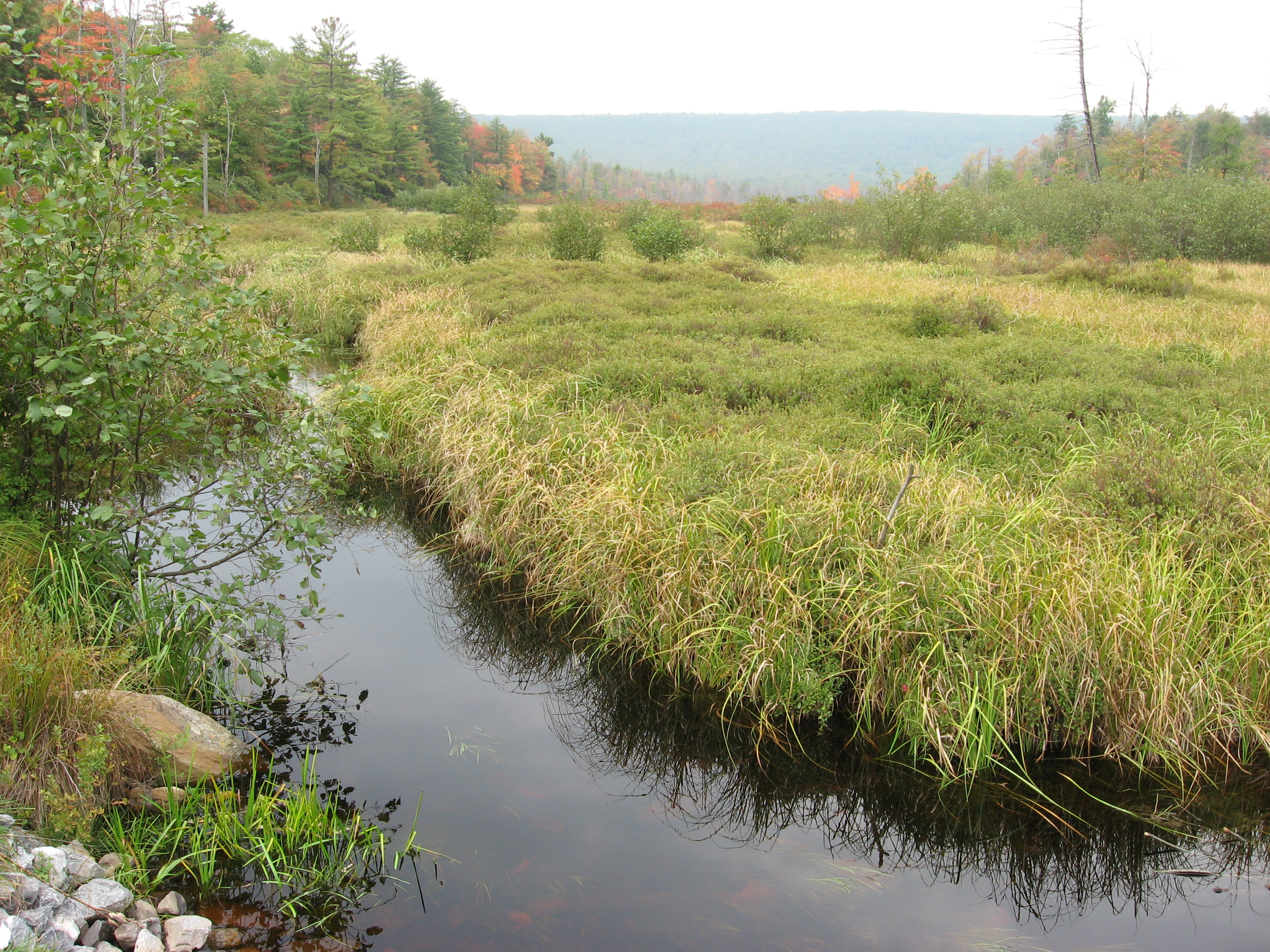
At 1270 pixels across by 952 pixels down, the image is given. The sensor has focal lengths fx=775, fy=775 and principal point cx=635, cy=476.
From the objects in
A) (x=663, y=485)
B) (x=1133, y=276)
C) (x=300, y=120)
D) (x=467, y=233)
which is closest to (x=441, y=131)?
(x=300, y=120)

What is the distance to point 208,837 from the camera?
129 inches

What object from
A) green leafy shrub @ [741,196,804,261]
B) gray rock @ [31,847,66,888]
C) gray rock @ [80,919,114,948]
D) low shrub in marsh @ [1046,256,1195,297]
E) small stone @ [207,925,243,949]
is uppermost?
green leafy shrub @ [741,196,804,261]

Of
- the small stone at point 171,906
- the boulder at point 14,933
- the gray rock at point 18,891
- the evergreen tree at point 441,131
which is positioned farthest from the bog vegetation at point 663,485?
the evergreen tree at point 441,131

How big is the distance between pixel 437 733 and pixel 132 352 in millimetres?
2629

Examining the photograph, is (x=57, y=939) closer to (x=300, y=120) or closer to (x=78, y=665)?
(x=78, y=665)

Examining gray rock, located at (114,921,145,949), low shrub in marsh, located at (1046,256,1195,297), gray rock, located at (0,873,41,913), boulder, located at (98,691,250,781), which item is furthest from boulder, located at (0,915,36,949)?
low shrub in marsh, located at (1046,256,1195,297)

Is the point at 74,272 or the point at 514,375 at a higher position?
the point at 74,272

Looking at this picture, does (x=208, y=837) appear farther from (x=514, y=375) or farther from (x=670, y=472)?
(x=514, y=375)

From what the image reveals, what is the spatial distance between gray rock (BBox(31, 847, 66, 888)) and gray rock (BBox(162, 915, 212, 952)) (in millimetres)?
389

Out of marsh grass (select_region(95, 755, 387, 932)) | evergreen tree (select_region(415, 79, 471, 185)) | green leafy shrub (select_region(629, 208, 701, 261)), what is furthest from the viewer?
evergreen tree (select_region(415, 79, 471, 185))

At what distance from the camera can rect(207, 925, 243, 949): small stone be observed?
2.86 m

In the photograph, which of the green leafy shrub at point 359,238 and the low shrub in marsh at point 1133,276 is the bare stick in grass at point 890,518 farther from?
the green leafy shrub at point 359,238

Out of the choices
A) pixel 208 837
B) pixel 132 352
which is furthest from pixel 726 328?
pixel 208 837

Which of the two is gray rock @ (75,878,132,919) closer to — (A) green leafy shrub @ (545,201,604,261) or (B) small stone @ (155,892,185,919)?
(B) small stone @ (155,892,185,919)
